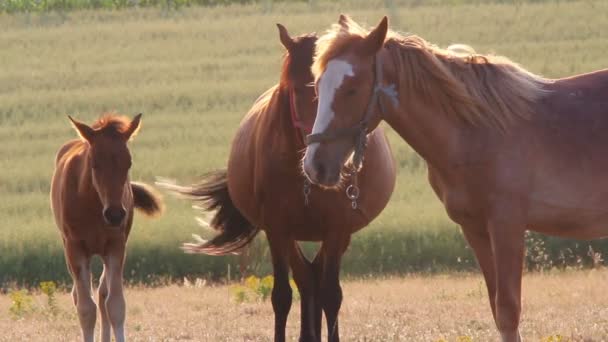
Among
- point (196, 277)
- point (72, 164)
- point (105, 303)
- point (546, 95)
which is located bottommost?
point (196, 277)

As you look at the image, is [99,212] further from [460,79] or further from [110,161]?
[460,79]

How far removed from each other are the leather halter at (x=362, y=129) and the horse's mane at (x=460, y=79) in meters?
0.14

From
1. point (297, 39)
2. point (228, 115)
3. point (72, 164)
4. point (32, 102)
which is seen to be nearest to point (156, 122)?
point (228, 115)

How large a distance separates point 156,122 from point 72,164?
1455cm

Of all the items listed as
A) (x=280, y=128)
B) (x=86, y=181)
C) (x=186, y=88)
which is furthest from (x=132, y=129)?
(x=186, y=88)

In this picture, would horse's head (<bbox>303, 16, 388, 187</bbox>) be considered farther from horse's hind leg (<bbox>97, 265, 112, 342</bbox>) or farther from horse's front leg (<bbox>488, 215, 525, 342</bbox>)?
horse's hind leg (<bbox>97, 265, 112, 342</bbox>)

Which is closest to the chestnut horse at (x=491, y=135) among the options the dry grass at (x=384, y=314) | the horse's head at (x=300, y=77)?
the horse's head at (x=300, y=77)

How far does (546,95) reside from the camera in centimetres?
723

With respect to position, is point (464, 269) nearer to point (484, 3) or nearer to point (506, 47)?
point (506, 47)

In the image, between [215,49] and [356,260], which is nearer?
[356,260]

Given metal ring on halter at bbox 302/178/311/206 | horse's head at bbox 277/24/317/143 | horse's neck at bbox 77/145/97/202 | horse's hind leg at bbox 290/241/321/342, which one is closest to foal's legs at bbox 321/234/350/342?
horse's hind leg at bbox 290/241/321/342

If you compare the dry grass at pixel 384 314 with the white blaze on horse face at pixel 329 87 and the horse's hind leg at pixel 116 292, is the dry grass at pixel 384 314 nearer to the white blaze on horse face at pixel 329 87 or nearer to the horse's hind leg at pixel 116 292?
the horse's hind leg at pixel 116 292

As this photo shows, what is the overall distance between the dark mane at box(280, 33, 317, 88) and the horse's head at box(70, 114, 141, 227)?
4.69 ft

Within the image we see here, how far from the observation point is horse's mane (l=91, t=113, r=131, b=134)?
9359mm
